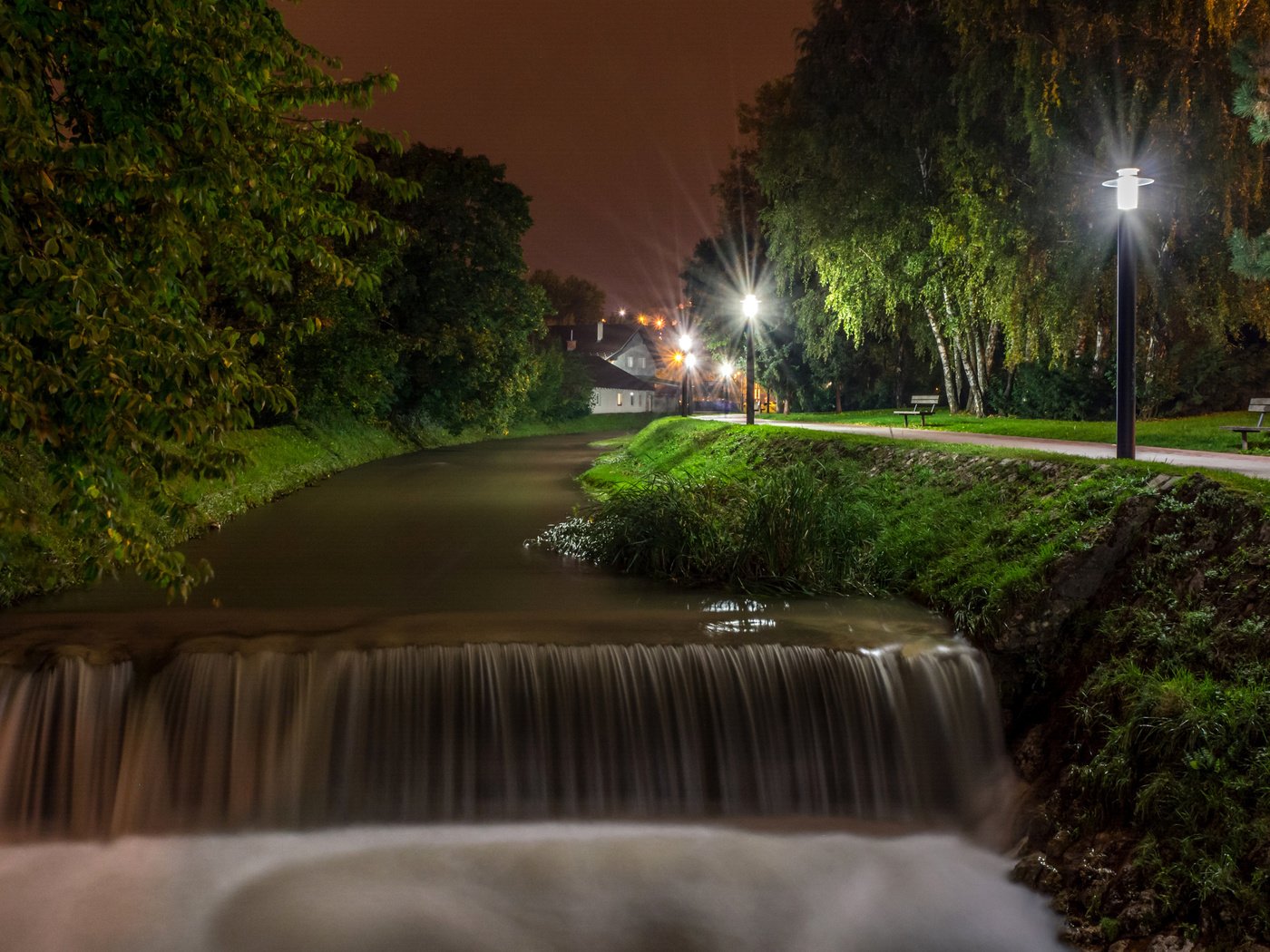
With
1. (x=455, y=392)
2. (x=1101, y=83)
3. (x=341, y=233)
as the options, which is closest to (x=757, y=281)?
(x=455, y=392)

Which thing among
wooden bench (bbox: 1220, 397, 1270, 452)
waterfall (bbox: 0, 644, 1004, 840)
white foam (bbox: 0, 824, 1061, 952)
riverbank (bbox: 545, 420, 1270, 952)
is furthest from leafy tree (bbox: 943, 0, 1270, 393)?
white foam (bbox: 0, 824, 1061, 952)

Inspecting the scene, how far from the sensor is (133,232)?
716cm

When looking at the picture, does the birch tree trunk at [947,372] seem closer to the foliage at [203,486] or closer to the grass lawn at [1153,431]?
the grass lawn at [1153,431]

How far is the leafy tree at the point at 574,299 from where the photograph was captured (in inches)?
5325

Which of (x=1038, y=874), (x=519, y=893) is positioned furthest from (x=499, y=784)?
(x=1038, y=874)

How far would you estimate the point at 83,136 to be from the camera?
8258 mm

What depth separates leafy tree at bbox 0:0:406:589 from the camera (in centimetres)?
570

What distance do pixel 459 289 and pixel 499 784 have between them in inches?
1305

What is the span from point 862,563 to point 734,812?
464 cm

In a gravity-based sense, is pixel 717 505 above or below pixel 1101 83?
below

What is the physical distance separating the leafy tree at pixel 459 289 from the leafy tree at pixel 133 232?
30.0m

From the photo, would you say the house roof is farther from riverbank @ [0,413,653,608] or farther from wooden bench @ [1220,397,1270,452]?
wooden bench @ [1220,397,1270,452]

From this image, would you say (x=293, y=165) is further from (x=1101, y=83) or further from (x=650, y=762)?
(x=1101, y=83)

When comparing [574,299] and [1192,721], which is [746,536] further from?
[574,299]
